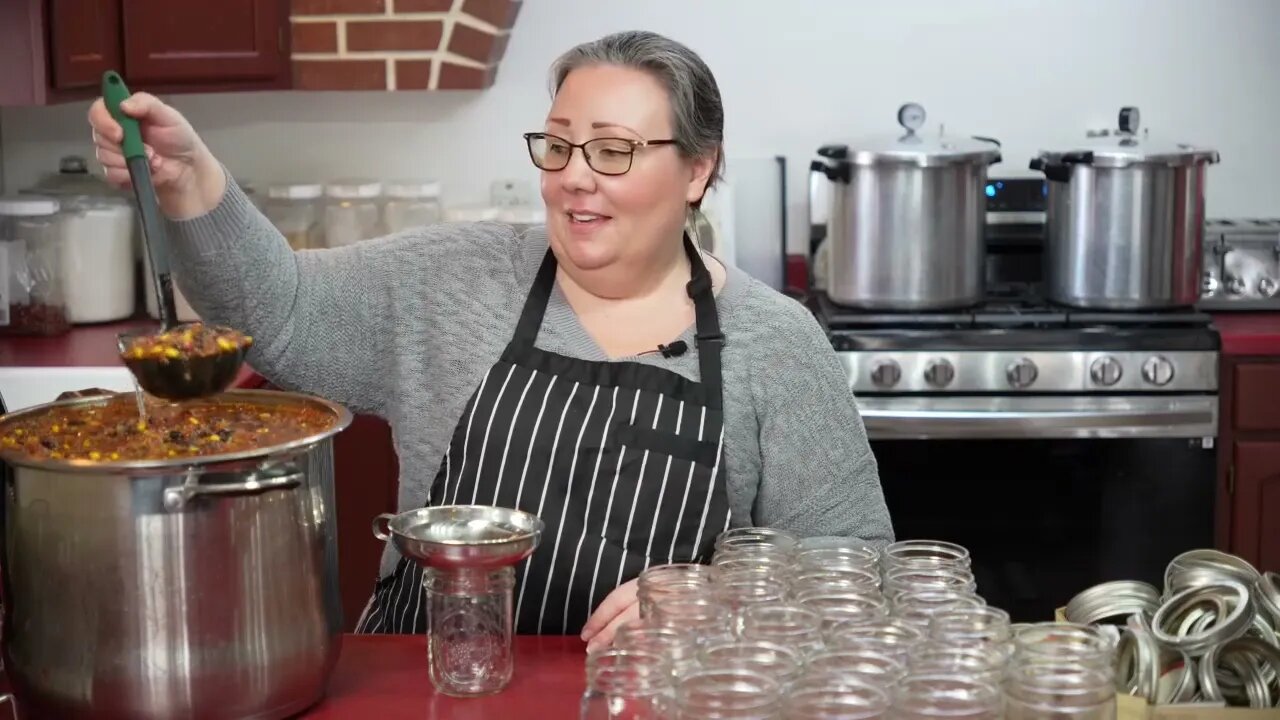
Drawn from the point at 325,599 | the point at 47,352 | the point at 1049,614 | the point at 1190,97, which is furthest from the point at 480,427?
the point at 1190,97

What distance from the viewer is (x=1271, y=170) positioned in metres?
3.93

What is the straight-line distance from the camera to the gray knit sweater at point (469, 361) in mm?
2041

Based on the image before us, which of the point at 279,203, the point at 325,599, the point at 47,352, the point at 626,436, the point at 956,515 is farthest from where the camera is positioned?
the point at 279,203

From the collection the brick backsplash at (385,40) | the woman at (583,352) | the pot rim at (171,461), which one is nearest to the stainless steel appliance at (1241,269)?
the brick backsplash at (385,40)

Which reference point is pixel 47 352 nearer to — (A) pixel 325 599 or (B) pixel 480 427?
(B) pixel 480 427

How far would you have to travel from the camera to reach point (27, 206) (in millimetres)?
3340

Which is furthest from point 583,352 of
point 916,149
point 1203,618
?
point 916,149

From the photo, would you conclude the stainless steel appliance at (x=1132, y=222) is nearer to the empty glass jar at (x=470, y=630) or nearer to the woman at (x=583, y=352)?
the woman at (x=583, y=352)

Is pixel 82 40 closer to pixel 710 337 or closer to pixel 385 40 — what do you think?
pixel 385 40

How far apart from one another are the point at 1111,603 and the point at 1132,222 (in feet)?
6.69

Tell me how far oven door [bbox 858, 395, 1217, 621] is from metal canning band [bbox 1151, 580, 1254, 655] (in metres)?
1.83

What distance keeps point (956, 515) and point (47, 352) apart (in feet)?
6.25

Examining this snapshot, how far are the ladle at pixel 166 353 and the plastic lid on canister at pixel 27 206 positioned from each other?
1850 mm

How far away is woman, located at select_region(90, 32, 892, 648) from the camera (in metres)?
1.95
